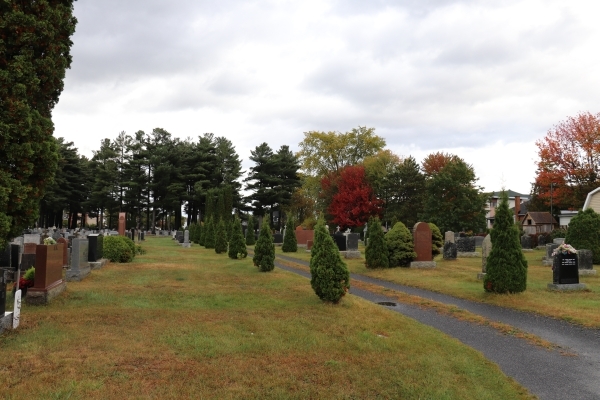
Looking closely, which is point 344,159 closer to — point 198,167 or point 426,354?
point 198,167

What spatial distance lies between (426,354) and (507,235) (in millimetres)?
6541

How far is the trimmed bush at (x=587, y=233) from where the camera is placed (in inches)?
780

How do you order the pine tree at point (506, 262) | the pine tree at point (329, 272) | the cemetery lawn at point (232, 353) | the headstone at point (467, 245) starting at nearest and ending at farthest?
the cemetery lawn at point (232, 353)
the pine tree at point (329, 272)
the pine tree at point (506, 262)
the headstone at point (467, 245)

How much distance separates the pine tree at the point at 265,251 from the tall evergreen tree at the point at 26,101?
26.5 feet

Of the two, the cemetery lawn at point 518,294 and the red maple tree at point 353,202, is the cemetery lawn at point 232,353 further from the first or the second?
the red maple tree at point 353,202

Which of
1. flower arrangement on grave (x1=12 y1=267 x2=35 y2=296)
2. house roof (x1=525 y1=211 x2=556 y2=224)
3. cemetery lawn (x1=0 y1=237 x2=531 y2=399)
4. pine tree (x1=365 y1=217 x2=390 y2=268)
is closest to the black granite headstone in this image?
cemetery lawn (x1=0 y1=237 x2=531 y2=399)

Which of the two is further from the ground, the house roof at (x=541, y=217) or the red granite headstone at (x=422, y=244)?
the house roof at (x=541, y=217)

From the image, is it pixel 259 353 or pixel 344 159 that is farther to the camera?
pixel 344 159

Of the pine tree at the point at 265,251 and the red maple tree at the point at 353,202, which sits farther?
the red maple tree at the point at 353,202

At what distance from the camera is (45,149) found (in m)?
8.32

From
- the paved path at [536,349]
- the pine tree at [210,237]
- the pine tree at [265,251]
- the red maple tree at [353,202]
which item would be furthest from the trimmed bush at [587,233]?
the pine tree at [210,237]

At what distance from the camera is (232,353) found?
5.90m

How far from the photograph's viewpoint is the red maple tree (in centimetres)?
4169

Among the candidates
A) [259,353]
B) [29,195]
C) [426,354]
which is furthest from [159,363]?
[29,195]
